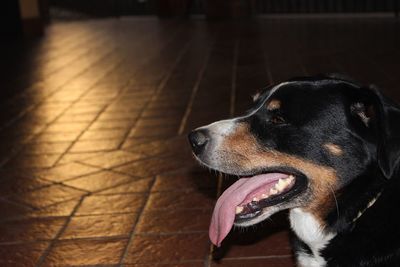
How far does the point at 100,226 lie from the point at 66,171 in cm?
114

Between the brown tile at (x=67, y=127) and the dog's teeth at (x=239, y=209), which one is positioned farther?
the brown tile at (x=67, y=127)

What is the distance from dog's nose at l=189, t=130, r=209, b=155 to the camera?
3.06 m

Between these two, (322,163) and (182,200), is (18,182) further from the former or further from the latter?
(322,163)

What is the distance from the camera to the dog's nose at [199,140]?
3062 millimetres

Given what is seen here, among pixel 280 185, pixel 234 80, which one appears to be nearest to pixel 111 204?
pixel 280 185

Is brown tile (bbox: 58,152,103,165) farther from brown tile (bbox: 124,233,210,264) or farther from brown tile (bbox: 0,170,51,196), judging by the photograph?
brown tile (bbox: 124,233,210,264)

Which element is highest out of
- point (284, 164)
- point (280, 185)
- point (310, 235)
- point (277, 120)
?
point (277, 120)

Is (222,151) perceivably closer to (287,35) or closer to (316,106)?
(316,106)

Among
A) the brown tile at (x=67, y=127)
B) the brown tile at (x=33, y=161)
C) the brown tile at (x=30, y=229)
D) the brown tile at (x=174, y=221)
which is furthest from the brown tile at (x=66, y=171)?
the brown tile at (x=67, y=127)

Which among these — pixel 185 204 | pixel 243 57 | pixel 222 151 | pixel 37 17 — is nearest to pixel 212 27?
pixel 37 17

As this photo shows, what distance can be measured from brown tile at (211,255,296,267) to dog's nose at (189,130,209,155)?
818mm

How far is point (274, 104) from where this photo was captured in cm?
302

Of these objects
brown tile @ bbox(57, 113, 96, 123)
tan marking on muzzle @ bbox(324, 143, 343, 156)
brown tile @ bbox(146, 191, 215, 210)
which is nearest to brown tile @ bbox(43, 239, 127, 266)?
brown tile @ bbox(146, 191, 215, 210)

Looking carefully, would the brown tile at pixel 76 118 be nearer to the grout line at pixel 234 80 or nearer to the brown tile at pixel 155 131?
the brown tile at pixel 155 131
